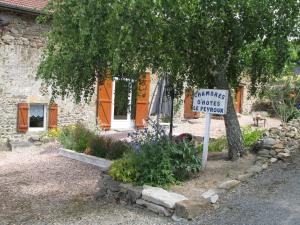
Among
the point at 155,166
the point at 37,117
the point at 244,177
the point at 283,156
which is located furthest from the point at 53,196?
the point at 37,117

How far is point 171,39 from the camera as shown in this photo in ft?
20.6

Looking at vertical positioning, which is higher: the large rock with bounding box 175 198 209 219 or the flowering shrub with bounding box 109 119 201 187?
the flowering shrub with bounding box 109 119 201 187

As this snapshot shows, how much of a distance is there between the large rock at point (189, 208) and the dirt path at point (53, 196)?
0.79 feet

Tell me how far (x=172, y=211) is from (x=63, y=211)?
1.97m

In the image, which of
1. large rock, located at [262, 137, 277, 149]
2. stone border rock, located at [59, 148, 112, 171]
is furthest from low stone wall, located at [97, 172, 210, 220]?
large rock, located at [262, 137, 277, 149]

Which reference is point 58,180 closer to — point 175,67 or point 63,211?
point 63,211

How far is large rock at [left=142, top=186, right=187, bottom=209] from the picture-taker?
5.68m

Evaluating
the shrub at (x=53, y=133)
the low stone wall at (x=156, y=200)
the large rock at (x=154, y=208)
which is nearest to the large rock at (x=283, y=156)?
the low stone wall at (x=156, y=200)

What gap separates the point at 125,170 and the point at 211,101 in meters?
1.85

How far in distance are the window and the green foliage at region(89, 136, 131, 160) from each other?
11.1 feet

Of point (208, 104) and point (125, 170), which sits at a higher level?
point (208, 104)

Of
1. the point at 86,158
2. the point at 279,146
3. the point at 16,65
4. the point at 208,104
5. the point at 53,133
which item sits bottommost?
the point at 86,158

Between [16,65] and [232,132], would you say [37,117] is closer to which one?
Result: [16,65]

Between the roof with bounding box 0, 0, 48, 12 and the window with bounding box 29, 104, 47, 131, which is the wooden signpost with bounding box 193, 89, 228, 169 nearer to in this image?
the roof with bounding box 0, 0, 48, 12
